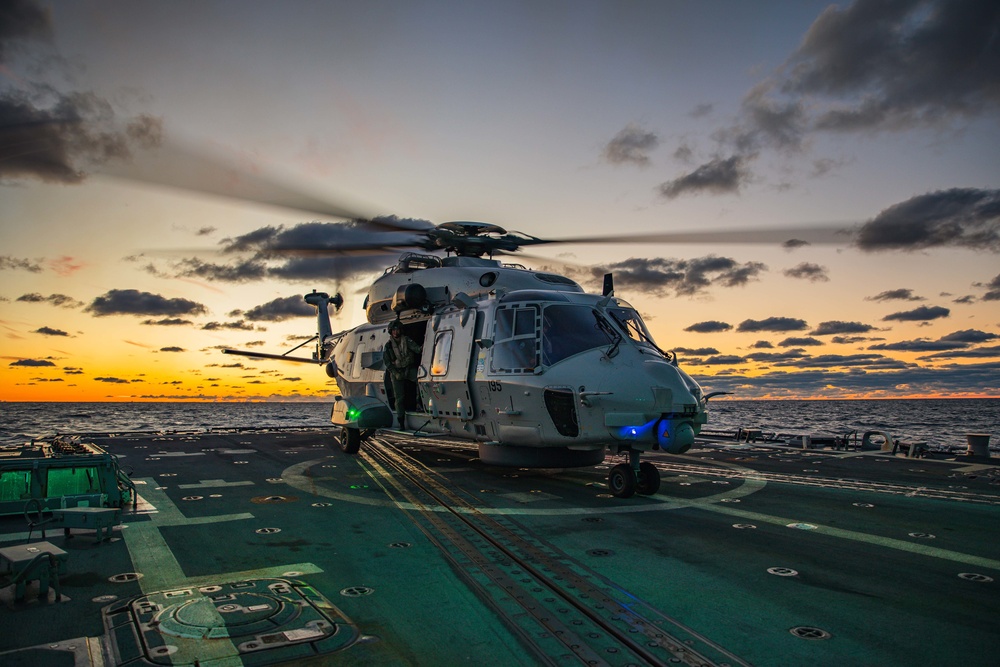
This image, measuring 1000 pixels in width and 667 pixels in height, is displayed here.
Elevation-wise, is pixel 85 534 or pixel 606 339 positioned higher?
pixel 606 339

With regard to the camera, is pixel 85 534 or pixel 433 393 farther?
pixel 433 393

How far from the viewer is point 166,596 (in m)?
5.63

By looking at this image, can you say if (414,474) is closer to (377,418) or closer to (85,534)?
(377,418)

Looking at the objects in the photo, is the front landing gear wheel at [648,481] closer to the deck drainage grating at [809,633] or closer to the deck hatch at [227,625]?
the deck drainage grating at [809,633]

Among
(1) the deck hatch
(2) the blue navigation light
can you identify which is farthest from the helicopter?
(1) the deck hatch

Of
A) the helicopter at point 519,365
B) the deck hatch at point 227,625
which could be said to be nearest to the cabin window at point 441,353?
the helicopter at point 519,365

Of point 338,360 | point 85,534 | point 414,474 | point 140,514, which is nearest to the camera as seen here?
point 85,534

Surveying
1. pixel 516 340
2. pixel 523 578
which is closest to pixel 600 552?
pixel 523 578

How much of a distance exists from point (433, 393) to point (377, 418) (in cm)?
261

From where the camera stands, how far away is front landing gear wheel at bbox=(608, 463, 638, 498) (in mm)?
10773

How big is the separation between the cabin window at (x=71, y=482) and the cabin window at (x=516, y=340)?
7.14m

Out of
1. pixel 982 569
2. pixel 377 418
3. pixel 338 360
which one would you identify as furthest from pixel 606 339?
pixel 338 360

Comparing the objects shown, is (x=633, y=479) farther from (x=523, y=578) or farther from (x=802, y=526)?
(x=523, y=578)

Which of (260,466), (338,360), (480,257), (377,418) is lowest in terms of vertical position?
(260,466)
